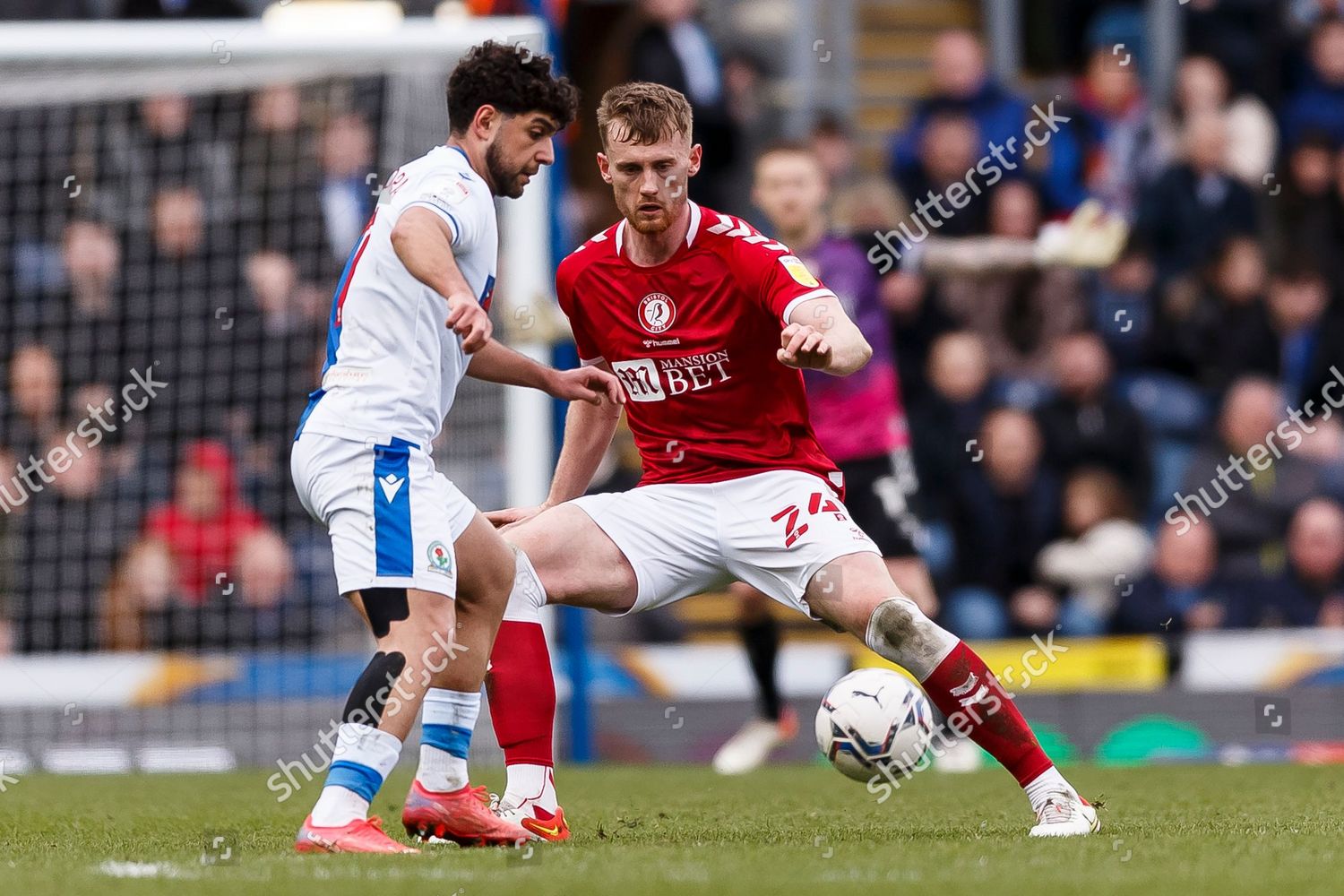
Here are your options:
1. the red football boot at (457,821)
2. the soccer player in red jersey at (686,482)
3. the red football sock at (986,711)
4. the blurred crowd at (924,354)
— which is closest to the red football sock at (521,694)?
the soccer player in red jersey at (686,482)

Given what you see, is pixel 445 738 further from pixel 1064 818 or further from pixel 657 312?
pixel 1064 818

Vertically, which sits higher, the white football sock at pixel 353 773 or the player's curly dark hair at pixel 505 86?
the player's curly dark hair at pixel 505 86

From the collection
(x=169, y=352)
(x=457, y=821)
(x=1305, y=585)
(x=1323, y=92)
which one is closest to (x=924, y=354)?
(x=1305, y=585)

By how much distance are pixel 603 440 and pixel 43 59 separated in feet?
16.5

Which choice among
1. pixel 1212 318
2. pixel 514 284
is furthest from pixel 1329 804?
pixel 1212 318

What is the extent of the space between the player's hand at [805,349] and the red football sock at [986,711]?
3.45 feet

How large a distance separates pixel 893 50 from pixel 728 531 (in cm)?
990

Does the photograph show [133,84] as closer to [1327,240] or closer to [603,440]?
[603,440]

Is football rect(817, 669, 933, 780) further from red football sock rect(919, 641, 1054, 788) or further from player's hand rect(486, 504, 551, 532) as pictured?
player's hand rect(486, 504, 551, 532)

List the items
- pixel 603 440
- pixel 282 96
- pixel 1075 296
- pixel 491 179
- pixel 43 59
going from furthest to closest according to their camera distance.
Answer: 1. pixel 1075 296
2. pixel 282 96
3. pixel 43 59
4. pixel 603 440
5. pixel 491 179

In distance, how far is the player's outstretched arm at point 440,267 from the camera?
5043mm

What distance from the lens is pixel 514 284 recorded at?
10219 mm

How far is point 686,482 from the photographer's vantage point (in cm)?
655

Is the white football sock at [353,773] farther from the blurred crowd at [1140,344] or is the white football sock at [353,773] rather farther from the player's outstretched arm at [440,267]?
the blurred crowd at [1140,344]
